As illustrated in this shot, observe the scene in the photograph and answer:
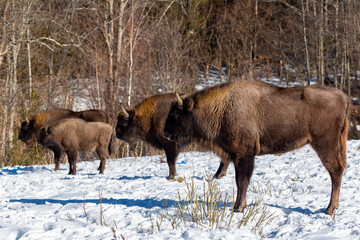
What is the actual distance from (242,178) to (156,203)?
4.43 ft

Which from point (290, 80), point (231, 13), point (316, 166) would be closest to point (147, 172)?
point (316, 166)

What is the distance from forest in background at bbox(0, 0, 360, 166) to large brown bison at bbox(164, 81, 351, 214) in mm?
9073

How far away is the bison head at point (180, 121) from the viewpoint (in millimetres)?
6754

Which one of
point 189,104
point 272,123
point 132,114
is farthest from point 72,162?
point 272,123

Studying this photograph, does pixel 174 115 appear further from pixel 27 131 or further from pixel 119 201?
pixel 27 131

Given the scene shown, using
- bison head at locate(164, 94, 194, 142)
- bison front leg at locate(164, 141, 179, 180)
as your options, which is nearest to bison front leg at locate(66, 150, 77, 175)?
bison front leg at locate(164, 141, 179, 180)

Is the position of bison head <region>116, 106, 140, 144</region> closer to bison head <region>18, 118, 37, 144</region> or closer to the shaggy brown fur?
the shaggy brown fur

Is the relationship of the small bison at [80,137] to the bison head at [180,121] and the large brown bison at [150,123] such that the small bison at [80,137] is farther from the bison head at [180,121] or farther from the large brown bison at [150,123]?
the bison head at [180,121]

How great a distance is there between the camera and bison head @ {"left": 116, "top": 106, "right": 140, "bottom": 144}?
10180 mm

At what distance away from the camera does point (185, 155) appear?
13188mm

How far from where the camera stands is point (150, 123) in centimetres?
1001

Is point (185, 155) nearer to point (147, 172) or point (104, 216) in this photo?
point (147, 172)

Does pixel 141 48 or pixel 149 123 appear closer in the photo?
pixel 149 123

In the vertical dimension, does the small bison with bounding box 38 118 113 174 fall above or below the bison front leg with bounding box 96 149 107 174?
above
